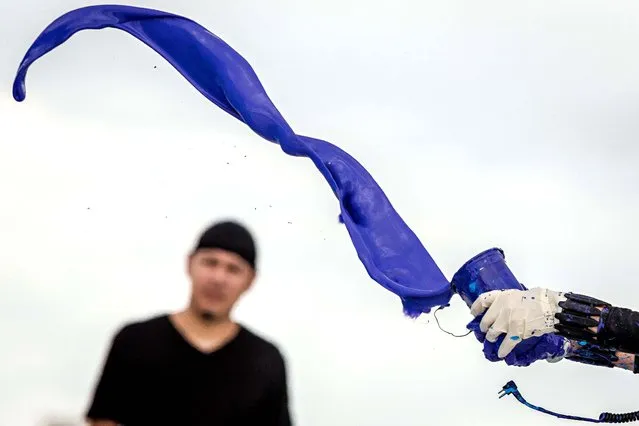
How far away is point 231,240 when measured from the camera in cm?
486

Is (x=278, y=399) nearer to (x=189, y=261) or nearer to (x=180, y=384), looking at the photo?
(x=180, y=384)

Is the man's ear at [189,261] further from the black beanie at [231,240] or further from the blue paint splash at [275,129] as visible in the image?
the blue paint splash at [275,129]

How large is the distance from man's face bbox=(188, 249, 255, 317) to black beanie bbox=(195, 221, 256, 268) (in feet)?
0.08

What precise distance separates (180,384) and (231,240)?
0.76 metres

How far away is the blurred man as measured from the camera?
468cm

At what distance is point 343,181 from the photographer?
40.3 feet

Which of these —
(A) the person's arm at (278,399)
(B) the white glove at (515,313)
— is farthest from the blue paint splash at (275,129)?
(A) the person's arm at (278,399)

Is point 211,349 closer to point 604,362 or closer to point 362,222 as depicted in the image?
point 362,222

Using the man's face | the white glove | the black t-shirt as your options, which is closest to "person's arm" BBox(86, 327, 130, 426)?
the black t-shirt

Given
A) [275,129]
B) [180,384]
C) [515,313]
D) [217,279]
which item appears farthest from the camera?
[275,129]

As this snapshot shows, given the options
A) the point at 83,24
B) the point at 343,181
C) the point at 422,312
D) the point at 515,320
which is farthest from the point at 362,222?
the point at 83,24

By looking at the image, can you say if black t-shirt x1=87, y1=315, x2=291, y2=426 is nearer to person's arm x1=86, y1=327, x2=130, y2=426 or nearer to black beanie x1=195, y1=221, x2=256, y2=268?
person's arm x1=86, y1=327, x2=130, y2=426

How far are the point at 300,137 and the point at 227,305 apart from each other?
7.45 m

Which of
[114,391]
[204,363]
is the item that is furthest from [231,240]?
[114,391]
